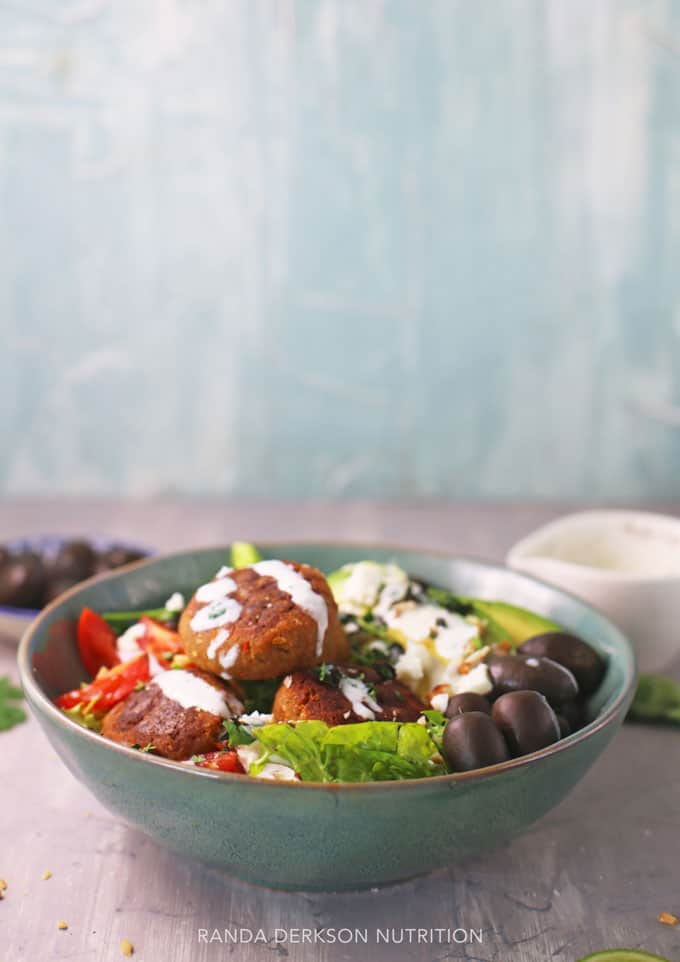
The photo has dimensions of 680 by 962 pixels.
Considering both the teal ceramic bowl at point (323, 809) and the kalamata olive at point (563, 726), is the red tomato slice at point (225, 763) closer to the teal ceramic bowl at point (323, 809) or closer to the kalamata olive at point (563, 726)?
the teal ceramic bowl at point (323, 809)

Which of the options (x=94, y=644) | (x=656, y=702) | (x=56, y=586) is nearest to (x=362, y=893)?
(x=94, y=644)

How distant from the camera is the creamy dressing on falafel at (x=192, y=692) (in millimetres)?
1279

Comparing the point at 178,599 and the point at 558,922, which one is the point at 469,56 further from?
the point at 558,922

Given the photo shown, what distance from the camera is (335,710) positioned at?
1.24m

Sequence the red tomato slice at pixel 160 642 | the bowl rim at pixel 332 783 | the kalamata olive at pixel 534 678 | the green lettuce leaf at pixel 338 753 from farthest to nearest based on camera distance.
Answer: the red tomato slice at pixel 160 642, the kalamata olive at pixel 534 678, the green lettuce leaf at pixel 338 753, the bowl rim at pixel 332 783

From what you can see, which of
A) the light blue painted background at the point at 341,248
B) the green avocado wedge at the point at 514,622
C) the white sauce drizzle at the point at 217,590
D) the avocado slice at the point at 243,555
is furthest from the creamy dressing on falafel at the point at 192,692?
the light blue painted background at the point at 341,248

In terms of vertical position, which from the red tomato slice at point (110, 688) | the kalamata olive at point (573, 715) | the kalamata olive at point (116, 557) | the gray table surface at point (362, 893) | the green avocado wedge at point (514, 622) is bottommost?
the gray table surface at point (362, 893)

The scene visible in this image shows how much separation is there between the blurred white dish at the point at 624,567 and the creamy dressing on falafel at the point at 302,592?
1.56ft

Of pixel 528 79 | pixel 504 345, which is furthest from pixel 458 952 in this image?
pixel 528 79

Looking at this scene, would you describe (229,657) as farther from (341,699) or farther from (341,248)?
(341,248)

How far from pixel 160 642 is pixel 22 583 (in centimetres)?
50

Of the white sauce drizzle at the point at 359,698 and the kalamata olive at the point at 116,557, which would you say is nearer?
the white sauce drizzle at the point at 359,698

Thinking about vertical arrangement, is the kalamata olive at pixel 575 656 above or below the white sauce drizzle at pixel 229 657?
below

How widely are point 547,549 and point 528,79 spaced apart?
1505 mm
